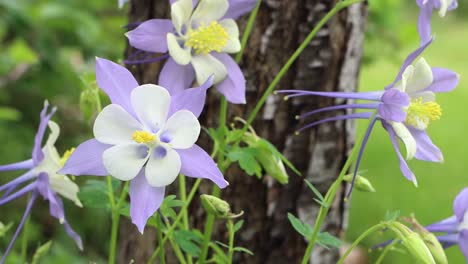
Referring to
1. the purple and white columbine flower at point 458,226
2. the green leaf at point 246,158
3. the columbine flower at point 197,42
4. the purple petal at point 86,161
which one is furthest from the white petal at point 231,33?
the purple and white columbine flower at point 458,226

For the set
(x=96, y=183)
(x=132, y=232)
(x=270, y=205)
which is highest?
(x=96, y=183)

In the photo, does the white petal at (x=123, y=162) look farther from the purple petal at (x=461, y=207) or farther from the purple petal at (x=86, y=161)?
the purple petal at (x=461, y=207)

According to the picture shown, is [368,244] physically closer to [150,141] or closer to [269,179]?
[269,179]

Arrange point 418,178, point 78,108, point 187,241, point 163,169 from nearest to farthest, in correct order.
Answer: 1. point 163,169
2. point 187,241
3. point 78,108
4. point 418,178

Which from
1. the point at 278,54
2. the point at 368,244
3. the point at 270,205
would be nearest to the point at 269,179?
the point at 270,205

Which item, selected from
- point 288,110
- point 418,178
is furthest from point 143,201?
point 418,178

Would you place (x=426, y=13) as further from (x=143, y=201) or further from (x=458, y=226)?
(x=143, y=201)

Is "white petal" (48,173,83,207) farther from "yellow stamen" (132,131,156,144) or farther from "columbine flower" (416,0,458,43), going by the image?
"columbine flower" (416,0,458,43)

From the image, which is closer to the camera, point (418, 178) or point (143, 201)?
point (143, 201)
